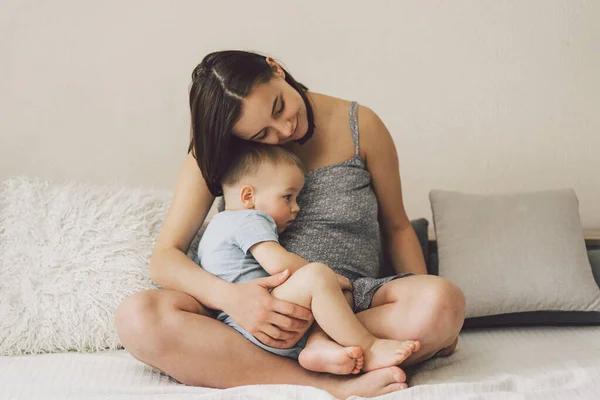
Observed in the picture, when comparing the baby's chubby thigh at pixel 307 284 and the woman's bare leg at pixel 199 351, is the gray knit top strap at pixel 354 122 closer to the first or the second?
the baby's chubby thigh at pixel 307 284

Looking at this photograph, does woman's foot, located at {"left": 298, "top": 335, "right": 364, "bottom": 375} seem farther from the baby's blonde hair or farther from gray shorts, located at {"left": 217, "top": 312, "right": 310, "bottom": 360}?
the baby's blonde hair

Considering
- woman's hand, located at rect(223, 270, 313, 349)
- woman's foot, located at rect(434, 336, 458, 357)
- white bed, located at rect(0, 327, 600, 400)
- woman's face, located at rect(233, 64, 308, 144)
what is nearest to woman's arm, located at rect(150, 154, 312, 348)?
woman's hand, located at rect(223, 270, 313, 349)

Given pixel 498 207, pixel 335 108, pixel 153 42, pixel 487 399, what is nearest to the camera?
pixel 487 399

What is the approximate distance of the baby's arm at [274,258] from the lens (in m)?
1.38

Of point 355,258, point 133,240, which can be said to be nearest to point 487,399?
point 355,258

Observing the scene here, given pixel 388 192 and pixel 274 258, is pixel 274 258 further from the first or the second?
pixel 388 192

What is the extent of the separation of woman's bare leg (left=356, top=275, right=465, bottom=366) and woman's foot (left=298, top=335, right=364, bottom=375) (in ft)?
0.36

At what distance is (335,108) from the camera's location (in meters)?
1.73

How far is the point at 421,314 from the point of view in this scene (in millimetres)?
1331

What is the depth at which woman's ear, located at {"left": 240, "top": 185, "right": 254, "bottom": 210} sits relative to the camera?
1485 millimetres

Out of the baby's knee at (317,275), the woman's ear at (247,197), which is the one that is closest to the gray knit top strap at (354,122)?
the woman's ear at (247,197)

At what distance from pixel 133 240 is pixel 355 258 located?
561 mm

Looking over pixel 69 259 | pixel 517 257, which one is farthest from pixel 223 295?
pixel 517 257

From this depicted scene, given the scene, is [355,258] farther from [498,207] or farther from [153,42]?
[153,42]
